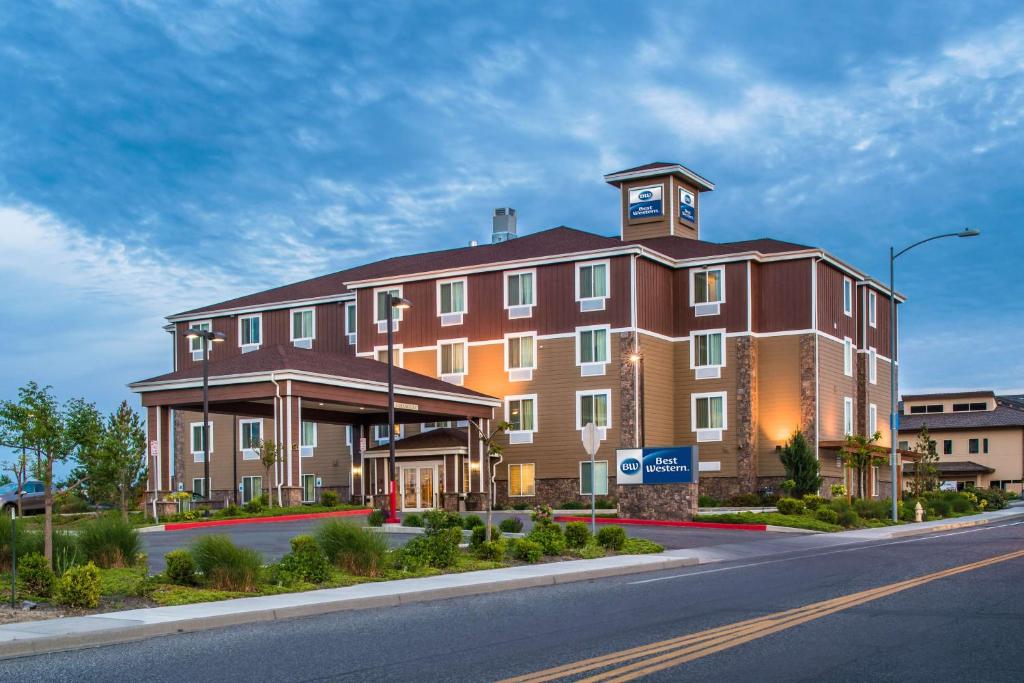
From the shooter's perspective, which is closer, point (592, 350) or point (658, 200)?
point (592, 350)

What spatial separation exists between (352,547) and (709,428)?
36.7 metres

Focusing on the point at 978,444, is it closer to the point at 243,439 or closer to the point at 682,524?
the point at 243,439

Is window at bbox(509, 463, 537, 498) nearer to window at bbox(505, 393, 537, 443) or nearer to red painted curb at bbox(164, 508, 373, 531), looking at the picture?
window at bbox(505, 393, 537, 443)

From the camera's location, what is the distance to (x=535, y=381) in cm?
5388

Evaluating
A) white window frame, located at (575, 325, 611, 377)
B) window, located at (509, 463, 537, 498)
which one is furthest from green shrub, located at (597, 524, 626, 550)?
window, located at (509, 463, 537, 498)

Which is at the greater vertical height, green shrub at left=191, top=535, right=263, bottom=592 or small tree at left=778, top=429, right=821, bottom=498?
green shrub at left=191, top=535, right=263, bottom=592

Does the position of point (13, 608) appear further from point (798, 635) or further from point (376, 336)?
point (376, 336)

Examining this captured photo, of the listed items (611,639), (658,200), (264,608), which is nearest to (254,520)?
(264,608)

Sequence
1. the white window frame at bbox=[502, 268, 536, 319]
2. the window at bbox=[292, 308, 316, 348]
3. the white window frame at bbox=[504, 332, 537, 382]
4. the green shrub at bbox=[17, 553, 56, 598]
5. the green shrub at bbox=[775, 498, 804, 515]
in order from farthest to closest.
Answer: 1. the window at bbox=[292, 308, 316, 348]
2. the white window frame at bbox=[502, 268, 536, 319]
3. the white window frame at bbox=[504, 332, 537, 382]
4. the green shrub at bbox=[775, 498, 804, 515]
5. the green shrub at bbox=[17, 553, 56, 598]

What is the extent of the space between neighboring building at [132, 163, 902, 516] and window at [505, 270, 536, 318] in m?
0.08

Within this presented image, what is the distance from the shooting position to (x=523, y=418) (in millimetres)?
53906

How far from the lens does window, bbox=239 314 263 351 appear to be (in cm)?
6397

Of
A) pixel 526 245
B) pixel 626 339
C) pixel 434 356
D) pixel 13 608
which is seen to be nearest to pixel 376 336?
pixel 434 356

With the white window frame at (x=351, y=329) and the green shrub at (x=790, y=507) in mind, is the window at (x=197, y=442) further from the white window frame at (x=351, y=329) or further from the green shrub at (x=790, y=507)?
the green shrub at (x=790, y=507)
